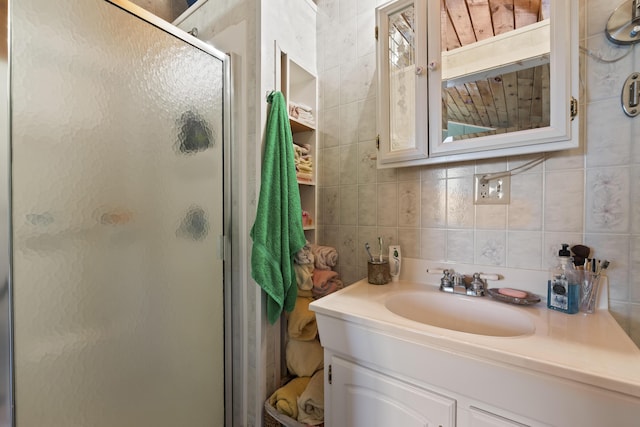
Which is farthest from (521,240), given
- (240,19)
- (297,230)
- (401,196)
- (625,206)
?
(240,19)

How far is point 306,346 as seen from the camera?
1145 mm

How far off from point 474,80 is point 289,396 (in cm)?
140

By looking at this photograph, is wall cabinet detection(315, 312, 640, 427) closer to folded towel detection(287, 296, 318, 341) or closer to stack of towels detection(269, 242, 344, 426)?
stack of towels detection(269, 242, 344, 426)

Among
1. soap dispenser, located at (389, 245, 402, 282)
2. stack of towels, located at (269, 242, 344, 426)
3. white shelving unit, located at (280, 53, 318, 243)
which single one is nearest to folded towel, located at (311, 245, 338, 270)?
stack of towels, located at (269, 242, 344, 426)

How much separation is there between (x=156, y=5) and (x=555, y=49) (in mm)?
1872

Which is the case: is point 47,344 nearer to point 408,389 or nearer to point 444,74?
point 408,389

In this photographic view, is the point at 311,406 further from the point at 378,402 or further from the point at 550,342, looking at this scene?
the point at 550,342

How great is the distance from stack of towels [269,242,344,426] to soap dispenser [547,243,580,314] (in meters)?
0.78

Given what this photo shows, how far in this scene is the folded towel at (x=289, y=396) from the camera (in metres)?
1.02

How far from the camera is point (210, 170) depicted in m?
1.10

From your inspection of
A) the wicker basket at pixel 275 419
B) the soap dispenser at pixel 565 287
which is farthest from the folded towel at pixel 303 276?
the soap dispenser at pixel 565 287

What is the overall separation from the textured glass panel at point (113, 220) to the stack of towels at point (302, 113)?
33 cm

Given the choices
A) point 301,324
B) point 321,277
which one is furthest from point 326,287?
point 301,324

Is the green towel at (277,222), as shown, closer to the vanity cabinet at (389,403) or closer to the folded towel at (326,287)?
the folded towel at (326,287)
